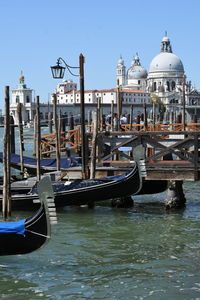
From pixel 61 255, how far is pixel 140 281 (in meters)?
1.32

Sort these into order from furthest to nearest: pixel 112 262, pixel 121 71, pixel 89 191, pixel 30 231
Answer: pixel 121 71 < pixel 89 191 < pixel 112 262 < pixel 30 231

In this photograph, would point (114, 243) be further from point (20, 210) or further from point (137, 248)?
point (20, 210)

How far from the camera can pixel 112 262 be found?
6633 millimetres

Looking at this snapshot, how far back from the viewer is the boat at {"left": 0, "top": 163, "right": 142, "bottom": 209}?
9367 millimetres

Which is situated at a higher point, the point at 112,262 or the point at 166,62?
the point at 166,62

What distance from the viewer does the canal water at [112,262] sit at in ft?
18.7

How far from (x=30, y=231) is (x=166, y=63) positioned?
335ft

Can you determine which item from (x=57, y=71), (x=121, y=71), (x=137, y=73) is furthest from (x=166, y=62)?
(x=57, y=71)

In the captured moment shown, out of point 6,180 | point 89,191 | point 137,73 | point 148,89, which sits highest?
point 137,73

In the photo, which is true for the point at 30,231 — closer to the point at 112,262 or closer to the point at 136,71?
the point at 112,262

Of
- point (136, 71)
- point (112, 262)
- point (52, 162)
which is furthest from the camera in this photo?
point (136, 71)

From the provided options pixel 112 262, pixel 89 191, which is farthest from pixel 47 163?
pixel 112 262

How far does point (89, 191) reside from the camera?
950 cm

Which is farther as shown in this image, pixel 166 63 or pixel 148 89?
pixel 148 89
